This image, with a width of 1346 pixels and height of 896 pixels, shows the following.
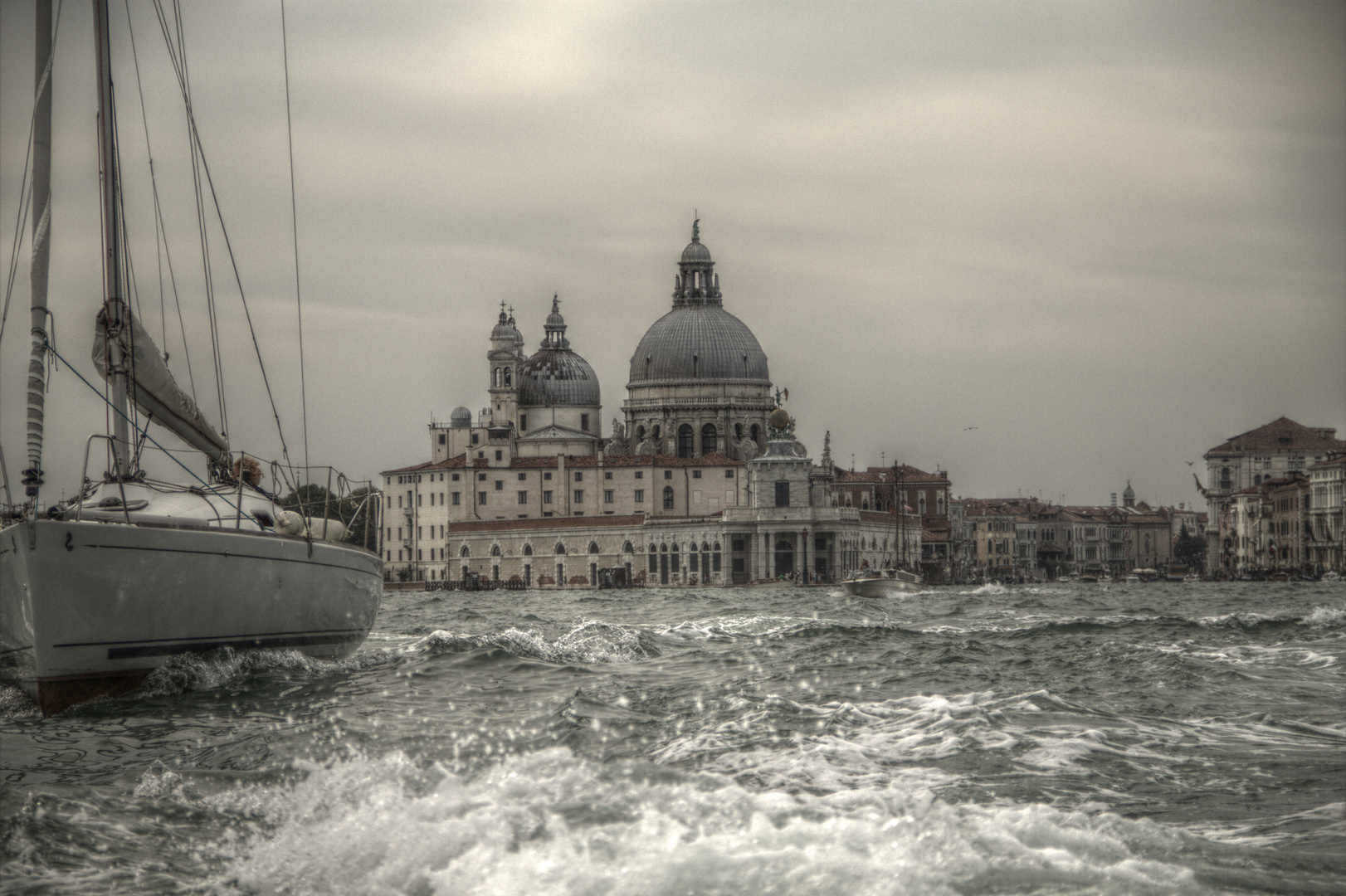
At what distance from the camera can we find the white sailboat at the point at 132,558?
13.2 m

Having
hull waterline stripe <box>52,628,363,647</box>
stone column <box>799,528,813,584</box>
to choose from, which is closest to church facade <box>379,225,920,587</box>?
stone column <box>799,528,813,584</box>

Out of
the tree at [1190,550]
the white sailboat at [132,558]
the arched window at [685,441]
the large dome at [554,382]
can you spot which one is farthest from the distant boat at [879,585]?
the tree at [1190,550]

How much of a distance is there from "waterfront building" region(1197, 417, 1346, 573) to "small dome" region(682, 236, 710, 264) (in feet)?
133

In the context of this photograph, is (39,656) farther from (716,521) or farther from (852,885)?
(716,521)

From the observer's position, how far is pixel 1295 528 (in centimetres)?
10262

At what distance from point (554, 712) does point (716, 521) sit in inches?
3153

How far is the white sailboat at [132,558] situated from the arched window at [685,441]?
3414 inches

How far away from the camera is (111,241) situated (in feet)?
52.5

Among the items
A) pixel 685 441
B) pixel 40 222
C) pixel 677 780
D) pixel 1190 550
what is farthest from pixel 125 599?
pixel 1190 550

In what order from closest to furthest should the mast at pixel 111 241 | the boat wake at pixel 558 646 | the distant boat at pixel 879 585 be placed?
the mast at pixel 111 241
the boat wake at pixel 558 646
the distant boat at pixel 879 585

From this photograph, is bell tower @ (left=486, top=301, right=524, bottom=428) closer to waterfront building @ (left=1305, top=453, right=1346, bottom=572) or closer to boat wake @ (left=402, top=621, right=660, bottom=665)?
waterfront building @ (left=1305, top=453, right=1346, bottom=572)

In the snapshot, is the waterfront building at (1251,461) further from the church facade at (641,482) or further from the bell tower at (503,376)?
the bell tower at (503,376)

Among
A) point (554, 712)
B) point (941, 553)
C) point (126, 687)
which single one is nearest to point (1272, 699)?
point (554, 712)

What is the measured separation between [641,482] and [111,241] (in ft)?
264
